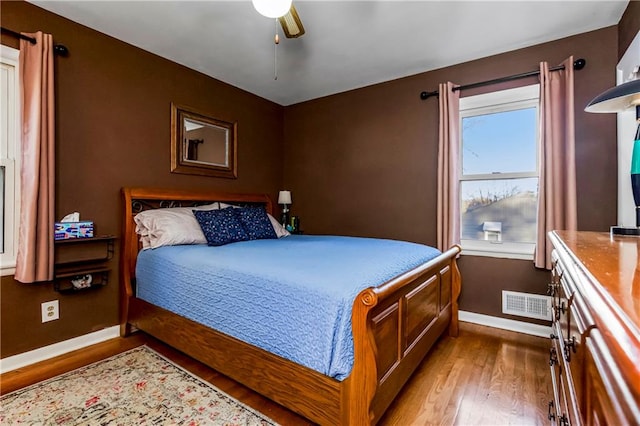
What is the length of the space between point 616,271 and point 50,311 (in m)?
3.26

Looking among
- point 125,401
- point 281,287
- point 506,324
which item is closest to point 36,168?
point 125,401

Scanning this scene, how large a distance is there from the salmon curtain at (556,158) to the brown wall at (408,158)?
150 mm

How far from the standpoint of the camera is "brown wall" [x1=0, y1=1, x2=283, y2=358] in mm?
2281

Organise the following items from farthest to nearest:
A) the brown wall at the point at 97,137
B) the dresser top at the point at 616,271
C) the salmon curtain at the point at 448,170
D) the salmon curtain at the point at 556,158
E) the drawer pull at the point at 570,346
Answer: the salmon curtain at the point at 448,170
the salmon curtain at the point at 556,158
the brown wall at the point at 97,137
the drawer pull at the point at 570,346
the dresser top at the point at 616,271

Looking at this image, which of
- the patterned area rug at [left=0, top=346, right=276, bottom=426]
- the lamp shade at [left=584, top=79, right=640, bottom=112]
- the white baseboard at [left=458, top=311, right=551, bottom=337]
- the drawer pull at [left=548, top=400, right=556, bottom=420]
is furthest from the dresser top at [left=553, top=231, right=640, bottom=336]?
the white baseboard at [left=458, top=311, right=551, bottom=337]

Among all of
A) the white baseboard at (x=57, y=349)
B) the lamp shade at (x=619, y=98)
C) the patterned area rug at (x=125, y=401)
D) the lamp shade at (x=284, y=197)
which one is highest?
the lamp shade at (x=619, y=98)

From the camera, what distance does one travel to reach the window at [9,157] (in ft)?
7.25

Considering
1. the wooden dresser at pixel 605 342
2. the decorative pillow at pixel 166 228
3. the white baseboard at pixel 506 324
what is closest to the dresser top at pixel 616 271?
the wooden dresser at pixel 605 342

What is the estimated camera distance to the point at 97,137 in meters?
2.63

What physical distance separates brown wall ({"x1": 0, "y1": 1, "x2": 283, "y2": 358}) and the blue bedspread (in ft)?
1.83

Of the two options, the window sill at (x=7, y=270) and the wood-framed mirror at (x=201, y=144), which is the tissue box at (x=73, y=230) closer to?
the window sill at (x=7, y=270)

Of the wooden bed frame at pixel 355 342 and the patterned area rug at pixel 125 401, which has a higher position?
the wooden bed frame at pixel 355 342

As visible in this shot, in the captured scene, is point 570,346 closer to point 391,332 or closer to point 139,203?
point 391,332

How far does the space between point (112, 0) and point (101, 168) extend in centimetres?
128
